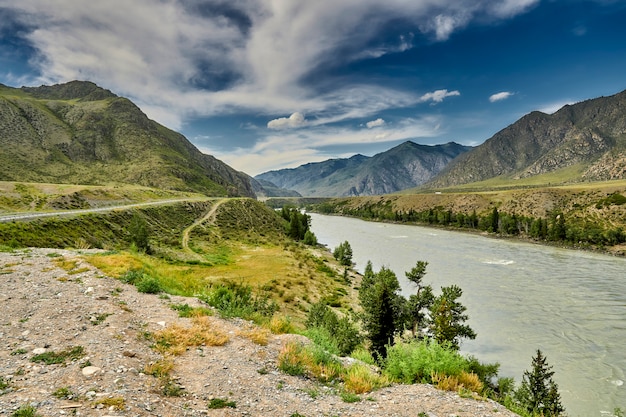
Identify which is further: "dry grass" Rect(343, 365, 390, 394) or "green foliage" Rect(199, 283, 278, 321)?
"green foliage" Rect(199, 283, 278, 321)

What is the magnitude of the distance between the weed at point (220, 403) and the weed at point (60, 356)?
4058 millimetres

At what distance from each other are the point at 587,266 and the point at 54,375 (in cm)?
9239

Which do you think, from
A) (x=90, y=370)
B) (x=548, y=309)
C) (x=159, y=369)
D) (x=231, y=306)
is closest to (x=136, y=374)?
(x=159, y=369)

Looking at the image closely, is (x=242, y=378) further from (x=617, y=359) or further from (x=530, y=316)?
(x=530, y=316)

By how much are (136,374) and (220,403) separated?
7.94 ft

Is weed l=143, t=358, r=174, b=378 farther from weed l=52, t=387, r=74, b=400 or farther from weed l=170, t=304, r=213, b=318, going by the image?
weed l=170, t=304, r=213, b=318

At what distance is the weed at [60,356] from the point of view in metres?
8.02

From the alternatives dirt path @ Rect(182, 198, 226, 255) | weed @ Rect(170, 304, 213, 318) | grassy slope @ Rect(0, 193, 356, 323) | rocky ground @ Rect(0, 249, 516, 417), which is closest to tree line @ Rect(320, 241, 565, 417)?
rocky ground @ Rect(0, 249, 516, 417)

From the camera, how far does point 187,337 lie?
1067 centimetres

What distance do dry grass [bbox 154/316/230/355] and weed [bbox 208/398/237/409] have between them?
9.40ft

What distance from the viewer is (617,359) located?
31312mm

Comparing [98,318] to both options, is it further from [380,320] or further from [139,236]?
[139,236]

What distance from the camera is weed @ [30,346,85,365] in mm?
8016

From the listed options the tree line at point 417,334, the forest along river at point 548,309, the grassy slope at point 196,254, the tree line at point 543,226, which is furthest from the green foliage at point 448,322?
the tree line at point 543,226
